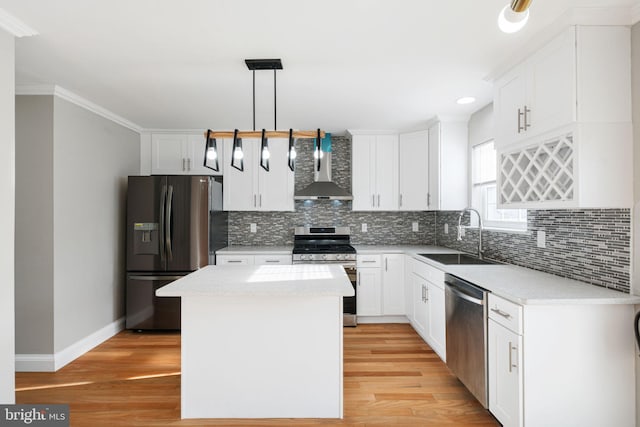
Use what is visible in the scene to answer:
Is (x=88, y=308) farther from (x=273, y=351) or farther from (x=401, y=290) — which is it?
(x=401, y=290)

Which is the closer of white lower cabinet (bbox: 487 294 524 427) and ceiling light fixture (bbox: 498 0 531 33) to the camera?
ceiling light fixture (bbox: 498 0 531 33)

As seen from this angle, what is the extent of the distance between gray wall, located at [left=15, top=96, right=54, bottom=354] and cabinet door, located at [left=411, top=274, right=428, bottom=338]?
331 centimetres

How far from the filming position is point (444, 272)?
10.0 ft

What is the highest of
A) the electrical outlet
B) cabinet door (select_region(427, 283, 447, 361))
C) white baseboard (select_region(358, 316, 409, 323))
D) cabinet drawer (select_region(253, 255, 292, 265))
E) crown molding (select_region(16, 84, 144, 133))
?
crown molding (select_region(16, 84, 144, 133))

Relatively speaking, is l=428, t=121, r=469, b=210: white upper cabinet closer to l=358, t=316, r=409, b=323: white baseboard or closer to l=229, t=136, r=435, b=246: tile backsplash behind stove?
l=229, t=136, r=435, b=246: tile backsplash behind stove

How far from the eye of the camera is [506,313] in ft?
6.88

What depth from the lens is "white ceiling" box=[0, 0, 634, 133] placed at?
193cm

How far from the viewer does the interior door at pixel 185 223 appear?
4070 millimetres

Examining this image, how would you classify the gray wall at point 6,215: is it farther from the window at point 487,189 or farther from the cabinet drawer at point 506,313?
the window at point 487,189

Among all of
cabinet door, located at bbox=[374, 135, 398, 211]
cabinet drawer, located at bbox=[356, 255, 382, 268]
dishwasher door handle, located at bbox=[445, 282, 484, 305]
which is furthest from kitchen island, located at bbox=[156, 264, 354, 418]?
cabinet door, located at bbox=[374, 135, 398, 211]

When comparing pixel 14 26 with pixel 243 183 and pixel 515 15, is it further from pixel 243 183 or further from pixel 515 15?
pixel 243 183

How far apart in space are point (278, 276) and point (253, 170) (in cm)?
242

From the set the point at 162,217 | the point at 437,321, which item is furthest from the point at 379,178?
the point at 162,217

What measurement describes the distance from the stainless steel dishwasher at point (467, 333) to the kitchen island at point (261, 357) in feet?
2.96
